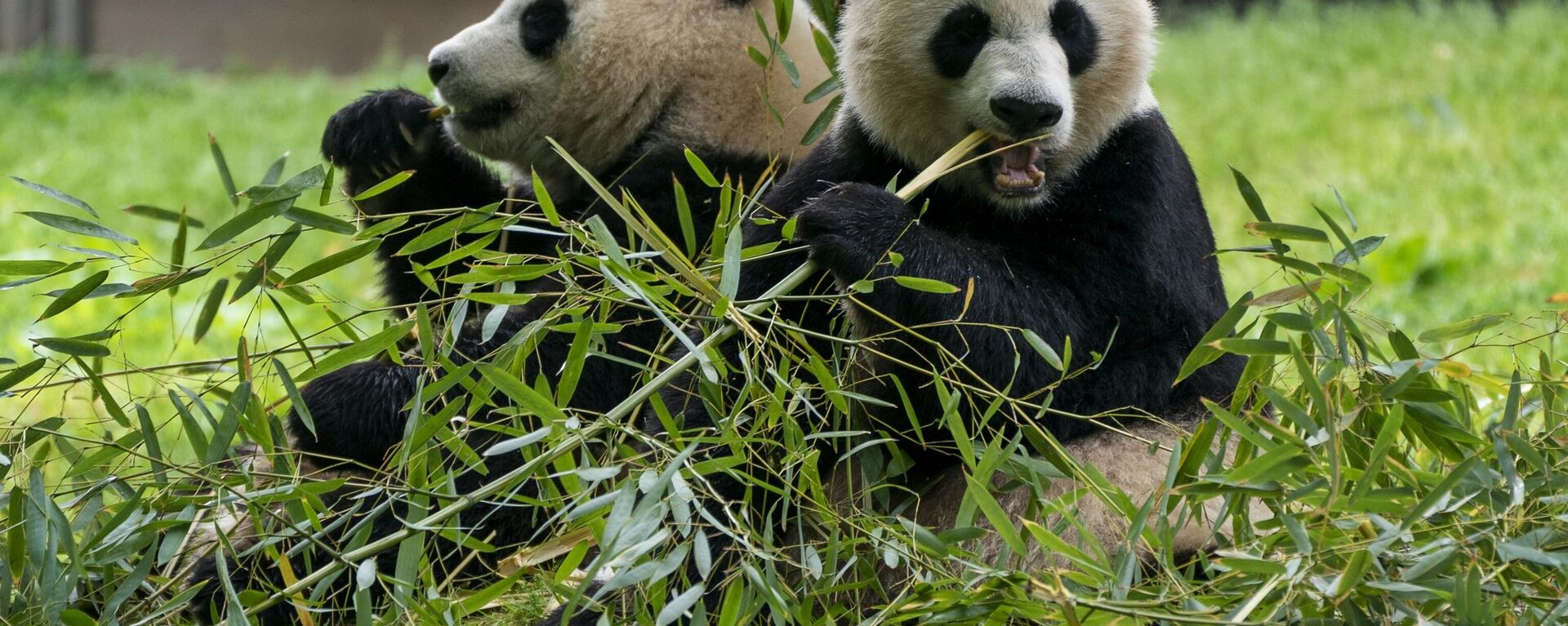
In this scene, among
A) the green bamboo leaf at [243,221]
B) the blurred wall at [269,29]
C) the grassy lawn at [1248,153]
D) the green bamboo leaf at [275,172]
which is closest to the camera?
the green bamboo leaf at [243,221]

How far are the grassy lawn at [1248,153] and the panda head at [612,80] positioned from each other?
0.76 metres

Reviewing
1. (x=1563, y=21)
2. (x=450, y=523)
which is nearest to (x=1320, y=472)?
(x=450, y=523)

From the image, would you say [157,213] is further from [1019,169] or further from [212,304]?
[1019,169]

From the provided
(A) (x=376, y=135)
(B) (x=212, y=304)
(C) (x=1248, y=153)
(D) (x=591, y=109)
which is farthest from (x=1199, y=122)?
(B) (x=212, y=304)

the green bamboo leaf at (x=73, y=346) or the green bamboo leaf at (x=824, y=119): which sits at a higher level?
the green bamboo leaf at (x=73, y=346)

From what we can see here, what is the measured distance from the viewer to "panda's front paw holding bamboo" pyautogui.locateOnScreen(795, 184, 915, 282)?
7.36 ft

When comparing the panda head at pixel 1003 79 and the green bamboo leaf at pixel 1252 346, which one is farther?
the panda head at pixel 1003 79

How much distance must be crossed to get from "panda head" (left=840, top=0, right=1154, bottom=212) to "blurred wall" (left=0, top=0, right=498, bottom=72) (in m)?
8.03

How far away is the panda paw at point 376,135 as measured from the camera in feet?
11.0

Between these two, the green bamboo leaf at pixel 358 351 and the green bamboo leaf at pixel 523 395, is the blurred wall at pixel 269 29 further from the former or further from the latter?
the green bamboo leaf at pixel 523 395

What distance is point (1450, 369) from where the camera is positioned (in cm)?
227

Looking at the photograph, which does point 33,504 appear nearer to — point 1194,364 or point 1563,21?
point 1194,364

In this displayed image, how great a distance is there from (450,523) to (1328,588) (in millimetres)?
1178

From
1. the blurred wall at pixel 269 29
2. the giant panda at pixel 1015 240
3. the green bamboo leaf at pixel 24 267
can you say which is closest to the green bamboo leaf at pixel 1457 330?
the giant panda at pixel 1015 240
